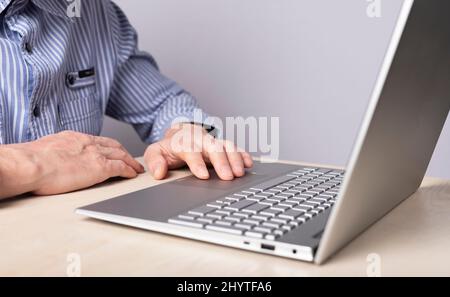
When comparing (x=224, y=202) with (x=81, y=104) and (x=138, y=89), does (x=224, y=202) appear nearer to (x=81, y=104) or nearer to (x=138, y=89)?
(x=81, y=104)

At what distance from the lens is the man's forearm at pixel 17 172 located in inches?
26.6

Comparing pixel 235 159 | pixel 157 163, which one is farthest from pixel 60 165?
pixel 235 159

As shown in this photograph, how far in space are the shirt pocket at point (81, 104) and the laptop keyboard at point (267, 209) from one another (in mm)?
634

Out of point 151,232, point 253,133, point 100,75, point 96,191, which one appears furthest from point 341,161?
point 151,232

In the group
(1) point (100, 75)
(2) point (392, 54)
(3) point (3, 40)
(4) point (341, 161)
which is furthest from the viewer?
(4) point (341, 161)

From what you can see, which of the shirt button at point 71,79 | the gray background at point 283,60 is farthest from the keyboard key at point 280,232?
the gray background at point 283,60

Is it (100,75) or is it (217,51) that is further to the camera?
(217,51)

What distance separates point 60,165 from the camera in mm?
746

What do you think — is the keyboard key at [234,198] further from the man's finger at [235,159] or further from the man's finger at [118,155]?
the man's finger at [118,155]

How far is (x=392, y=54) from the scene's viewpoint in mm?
403

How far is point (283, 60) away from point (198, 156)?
38.5 inches

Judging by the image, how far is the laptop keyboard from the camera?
494mm

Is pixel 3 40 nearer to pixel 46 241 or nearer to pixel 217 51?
pixel 46 241
